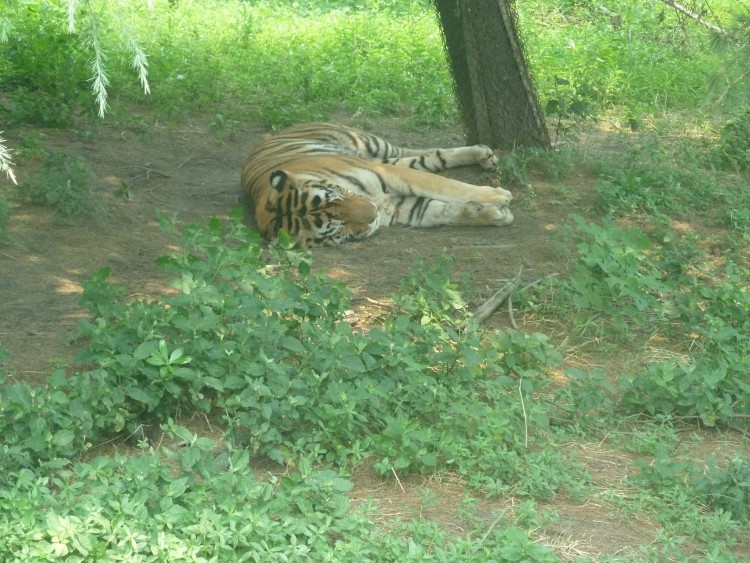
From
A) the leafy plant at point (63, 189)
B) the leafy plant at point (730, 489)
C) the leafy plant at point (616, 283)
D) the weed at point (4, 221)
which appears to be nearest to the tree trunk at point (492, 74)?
the leafy plant at point (616, 283)

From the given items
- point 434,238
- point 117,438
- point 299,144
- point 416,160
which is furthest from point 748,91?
point 117,438

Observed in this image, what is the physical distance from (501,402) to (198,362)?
125cm

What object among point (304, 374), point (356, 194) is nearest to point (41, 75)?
point (356, 194)

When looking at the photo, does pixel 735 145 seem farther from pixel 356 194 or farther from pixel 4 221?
pixel 4 221

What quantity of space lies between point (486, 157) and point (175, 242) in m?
2.34

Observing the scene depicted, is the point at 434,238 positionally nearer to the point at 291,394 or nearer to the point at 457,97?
the point at 457,97

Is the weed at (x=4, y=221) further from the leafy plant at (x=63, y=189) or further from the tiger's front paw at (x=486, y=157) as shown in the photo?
the tiger's front paw at (x=486, y=157)

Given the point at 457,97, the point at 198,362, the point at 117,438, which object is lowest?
the point at 117,438

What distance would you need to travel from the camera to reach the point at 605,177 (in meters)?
6.96

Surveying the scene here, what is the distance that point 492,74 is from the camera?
7.07 metres

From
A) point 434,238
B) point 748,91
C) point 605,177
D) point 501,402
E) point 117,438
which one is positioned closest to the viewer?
point 117,438

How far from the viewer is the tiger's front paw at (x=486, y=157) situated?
715cm

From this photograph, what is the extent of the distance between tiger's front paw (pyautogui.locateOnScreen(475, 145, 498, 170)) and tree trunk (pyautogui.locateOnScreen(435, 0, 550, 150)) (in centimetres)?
16

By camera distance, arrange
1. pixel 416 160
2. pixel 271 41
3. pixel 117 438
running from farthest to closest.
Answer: pixel 271 41 < pixel 416 160 < pixel 117 438
